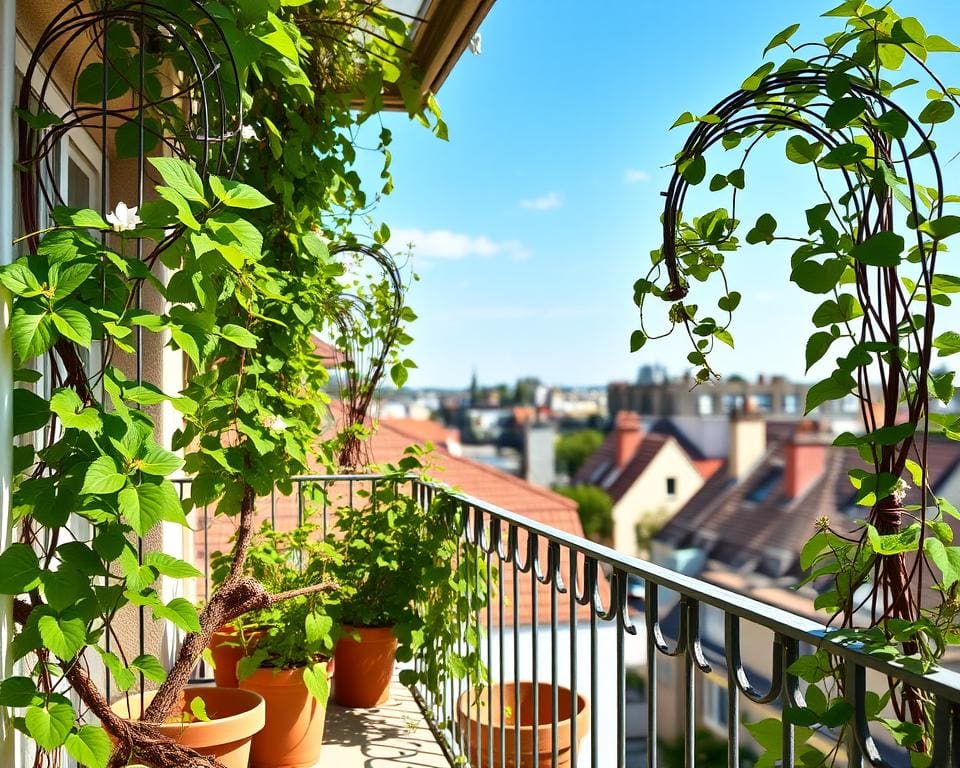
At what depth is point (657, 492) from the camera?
55562 mm

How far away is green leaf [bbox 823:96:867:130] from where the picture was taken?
97cm

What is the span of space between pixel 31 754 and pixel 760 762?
1153mm

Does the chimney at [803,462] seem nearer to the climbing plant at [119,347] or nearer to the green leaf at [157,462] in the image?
the climbing plant at [119,347]

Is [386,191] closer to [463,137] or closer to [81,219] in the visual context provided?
[81,219]

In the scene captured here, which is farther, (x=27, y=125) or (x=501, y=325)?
(x=501, y=325)

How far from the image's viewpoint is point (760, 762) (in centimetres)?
111

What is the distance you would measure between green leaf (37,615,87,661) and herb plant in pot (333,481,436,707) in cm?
176

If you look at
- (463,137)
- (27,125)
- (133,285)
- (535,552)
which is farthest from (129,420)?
(463,137)

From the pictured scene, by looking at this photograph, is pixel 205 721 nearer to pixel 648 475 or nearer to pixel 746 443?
pixel 746 443

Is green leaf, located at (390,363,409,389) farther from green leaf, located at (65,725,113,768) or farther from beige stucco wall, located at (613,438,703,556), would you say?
beige stucco wall, located at (613,438,703,556)

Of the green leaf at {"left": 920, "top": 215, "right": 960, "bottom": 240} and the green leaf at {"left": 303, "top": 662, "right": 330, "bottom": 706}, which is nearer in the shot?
the green leaf at {"left": 920, "top": 215, "right": 960, "bottom": 240}

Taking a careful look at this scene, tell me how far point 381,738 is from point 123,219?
2115 mm

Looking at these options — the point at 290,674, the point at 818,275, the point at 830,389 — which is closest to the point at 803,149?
the point at 818,275

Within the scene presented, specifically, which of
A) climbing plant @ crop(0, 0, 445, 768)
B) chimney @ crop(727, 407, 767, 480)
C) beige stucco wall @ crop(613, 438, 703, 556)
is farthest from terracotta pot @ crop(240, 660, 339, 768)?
chimney @ crop(727, 407, 767, 480)
